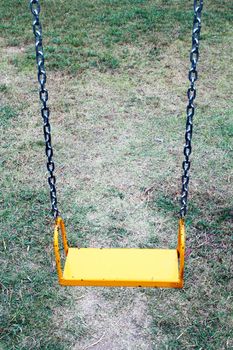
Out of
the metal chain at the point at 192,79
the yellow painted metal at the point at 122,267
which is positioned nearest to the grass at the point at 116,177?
the yellow painted metal at the point at 122,267

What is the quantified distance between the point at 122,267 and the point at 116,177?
1530 mm

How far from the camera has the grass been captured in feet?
8.84

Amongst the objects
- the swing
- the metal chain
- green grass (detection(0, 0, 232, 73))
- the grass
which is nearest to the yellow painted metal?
the swing

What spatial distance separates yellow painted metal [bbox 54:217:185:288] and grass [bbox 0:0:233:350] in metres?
0.45

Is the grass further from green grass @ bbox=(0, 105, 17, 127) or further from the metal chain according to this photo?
the metal chain

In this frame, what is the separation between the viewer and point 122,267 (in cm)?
237

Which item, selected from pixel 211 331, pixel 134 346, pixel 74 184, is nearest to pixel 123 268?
pixel 134 346

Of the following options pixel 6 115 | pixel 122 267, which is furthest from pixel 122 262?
pixel 6 115

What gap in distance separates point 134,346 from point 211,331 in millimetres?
431

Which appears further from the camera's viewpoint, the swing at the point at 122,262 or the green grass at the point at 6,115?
the green grass at the point at 6,115

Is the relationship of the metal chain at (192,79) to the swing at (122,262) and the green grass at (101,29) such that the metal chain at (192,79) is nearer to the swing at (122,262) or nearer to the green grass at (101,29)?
the swing at (122,262)

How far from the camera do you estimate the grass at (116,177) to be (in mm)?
2695

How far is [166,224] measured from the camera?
3350mm

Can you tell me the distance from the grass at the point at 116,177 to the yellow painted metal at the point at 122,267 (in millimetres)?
454
